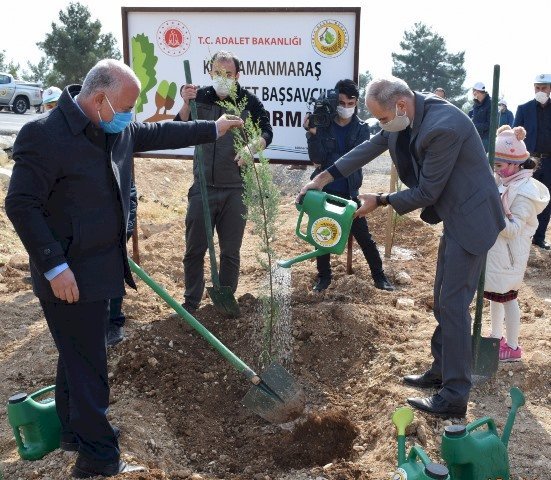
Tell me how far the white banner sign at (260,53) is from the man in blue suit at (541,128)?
2.98 m

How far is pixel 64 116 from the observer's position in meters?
3.07

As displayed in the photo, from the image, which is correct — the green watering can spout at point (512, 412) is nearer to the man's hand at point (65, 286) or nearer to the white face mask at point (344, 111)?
the man's hand at point (65, 286)

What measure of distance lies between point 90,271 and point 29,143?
62 centimetres

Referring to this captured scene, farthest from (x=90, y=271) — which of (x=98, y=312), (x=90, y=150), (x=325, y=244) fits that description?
(x=325, y=244)

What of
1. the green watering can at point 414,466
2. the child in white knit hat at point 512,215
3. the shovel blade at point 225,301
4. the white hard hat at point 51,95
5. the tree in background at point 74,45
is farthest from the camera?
the tree in background at point 74,45

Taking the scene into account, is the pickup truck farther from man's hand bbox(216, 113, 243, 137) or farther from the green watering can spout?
the green watering can spout

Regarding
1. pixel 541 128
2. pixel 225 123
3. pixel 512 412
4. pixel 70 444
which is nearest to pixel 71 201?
pixel 225 123

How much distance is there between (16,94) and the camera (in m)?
26.8

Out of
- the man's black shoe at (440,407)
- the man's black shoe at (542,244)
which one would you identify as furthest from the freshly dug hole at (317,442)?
the man's black shoe at (542,244)

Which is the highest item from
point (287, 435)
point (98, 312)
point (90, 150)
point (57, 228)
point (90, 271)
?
point (90, 150)

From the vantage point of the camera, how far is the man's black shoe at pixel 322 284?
21.7ft

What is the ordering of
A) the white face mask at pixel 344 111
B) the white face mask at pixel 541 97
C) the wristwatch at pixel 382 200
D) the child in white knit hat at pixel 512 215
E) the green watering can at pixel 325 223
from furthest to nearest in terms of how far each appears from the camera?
the white face mask at pixel 541 97, the white face mask at pixel 344 111, the child in white knit hat at pixel 512 215, the green watering can at pixel 325 223, the wristwatch at pixel 382 200

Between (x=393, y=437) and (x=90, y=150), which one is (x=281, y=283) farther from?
(x=90, y=150)

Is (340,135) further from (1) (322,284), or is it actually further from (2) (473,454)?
(2) (473,454)
